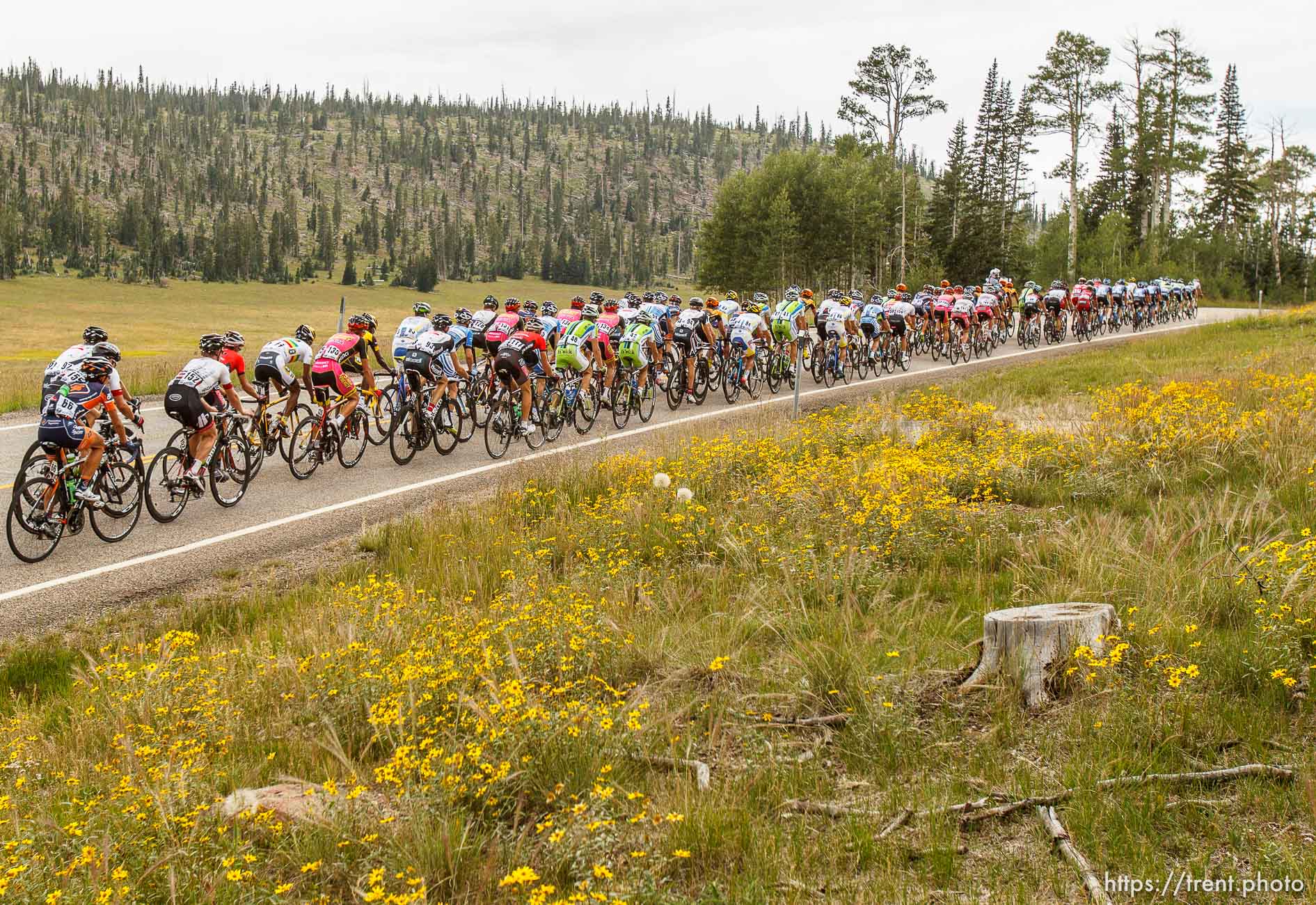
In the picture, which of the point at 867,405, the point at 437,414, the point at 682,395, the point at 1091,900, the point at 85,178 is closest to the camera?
the point at 1091,900

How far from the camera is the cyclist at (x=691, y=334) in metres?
19.8

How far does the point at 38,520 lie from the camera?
9.50m

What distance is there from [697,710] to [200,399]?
8344 millimetres

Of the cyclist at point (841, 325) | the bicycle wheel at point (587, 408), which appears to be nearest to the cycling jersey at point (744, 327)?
the cyclist at point (841, 325)

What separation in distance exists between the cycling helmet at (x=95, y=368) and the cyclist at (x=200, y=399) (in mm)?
1026

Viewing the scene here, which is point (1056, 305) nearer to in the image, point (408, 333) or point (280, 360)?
point (408, 333)

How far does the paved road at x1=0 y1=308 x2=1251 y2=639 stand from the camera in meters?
8.57

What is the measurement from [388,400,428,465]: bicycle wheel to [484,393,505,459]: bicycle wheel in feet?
3.32


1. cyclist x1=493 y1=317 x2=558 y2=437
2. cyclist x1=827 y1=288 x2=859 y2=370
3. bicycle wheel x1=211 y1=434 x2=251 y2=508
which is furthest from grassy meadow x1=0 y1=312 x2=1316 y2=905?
cyclist x1=827 y1=288 x2=859 y2=370

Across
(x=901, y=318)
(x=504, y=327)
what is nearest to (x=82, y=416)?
(x=504, y=327)

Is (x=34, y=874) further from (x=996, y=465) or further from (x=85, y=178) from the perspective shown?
(x=85, y=178)

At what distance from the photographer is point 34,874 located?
144 inches

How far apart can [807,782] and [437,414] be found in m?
11.3

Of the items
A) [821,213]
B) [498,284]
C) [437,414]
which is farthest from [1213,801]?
[498,284]
